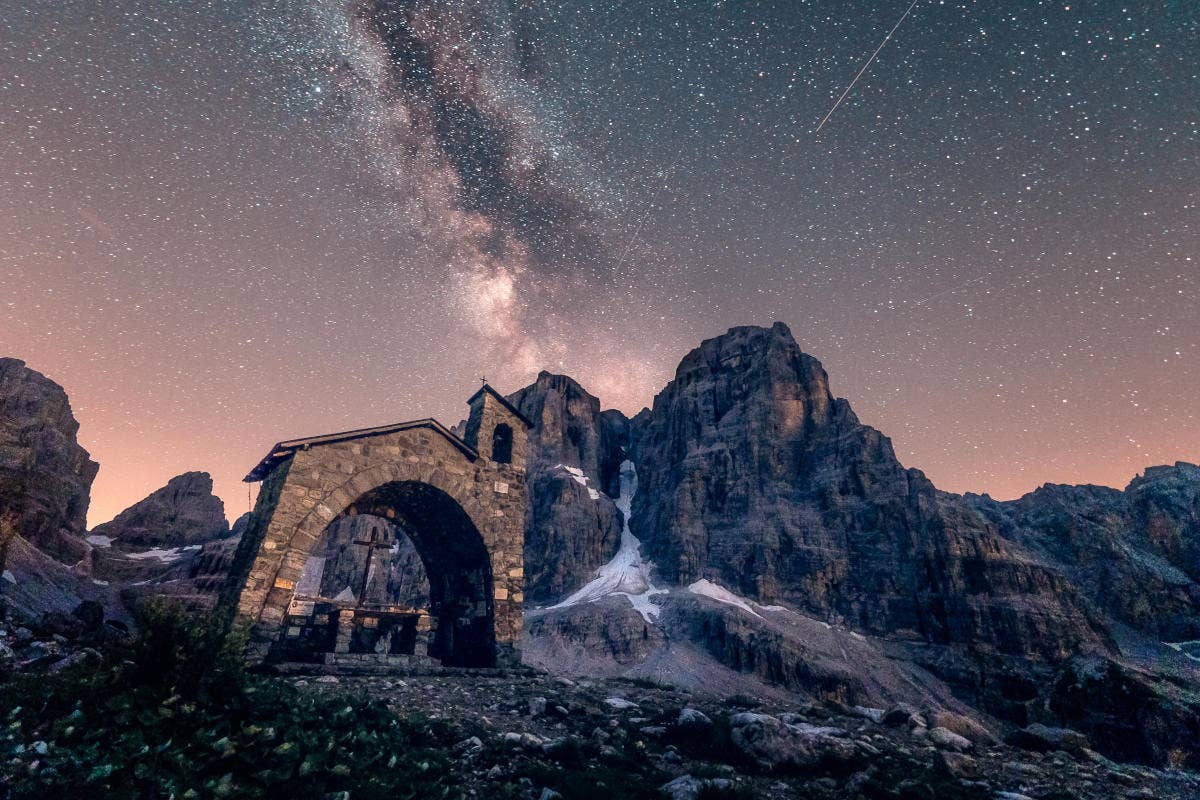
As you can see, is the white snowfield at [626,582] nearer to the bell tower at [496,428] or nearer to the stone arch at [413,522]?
the stone arch at [413,522]

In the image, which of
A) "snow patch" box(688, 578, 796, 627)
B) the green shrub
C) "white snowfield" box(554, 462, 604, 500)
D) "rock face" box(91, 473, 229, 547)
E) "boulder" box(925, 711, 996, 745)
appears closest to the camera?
the green shrub

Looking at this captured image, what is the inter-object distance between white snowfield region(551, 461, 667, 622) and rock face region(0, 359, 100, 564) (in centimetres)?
4741

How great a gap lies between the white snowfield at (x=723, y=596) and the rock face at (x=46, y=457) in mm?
57300

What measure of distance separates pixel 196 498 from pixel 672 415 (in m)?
71.5

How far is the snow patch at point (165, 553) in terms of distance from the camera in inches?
2395

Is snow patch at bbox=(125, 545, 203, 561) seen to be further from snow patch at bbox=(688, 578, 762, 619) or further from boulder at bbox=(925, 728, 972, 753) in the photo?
boulder at bbox=(925, 728, 972, 753)

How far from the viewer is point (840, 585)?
46.1 m

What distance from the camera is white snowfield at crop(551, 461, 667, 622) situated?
160 ft

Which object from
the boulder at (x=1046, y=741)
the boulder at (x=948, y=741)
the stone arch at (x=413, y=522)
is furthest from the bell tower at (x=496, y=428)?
the boulder at (x=1046, y=741)

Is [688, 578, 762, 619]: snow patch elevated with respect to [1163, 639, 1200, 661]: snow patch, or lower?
elevated

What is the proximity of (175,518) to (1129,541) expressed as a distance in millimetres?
119512

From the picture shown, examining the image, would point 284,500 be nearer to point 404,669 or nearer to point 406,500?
point 406,500

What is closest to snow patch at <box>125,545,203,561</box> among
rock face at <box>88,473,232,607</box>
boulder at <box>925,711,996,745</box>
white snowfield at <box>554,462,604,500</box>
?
rock face at <box>88,473,232,607</box>

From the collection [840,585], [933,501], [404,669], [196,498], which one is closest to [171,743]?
[404,669]
